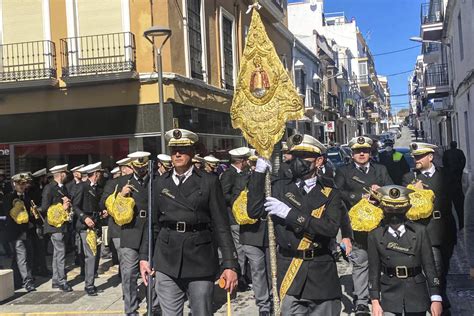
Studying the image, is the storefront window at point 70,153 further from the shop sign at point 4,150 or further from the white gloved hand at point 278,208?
the white gloved hand at point 278,208

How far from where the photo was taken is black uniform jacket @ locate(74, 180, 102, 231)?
820 cm

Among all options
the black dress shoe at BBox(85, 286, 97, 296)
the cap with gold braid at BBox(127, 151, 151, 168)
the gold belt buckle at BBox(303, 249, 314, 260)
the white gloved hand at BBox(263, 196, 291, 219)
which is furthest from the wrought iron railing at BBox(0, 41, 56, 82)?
the gold belt buckle at BBox(303, 249, 314, 260)

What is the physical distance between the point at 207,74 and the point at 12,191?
30.5 feet

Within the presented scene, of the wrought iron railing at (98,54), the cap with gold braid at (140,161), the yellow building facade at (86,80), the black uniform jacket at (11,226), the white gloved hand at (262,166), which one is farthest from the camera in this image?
Answer: the yellow building facade at (86,80)

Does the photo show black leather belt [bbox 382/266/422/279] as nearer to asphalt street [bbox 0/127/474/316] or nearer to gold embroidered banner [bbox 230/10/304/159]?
gold embroidered banner [bbox 230/10/304/159]

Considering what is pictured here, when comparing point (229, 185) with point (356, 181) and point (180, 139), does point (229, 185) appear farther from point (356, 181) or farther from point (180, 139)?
point (180, 139)

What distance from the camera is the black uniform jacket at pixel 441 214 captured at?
567cm

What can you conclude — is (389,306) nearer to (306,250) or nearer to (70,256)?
(306,250)

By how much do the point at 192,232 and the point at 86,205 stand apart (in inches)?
174

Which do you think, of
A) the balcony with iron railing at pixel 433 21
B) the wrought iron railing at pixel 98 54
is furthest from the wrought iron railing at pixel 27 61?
the balcony with iron railing at pixel 433 21

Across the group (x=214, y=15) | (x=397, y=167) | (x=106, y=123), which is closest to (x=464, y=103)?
(x=214, y=15)

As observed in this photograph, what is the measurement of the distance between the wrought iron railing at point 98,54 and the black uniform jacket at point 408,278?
10745 mm

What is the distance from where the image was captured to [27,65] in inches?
575

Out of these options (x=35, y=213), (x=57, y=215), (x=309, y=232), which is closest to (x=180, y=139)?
(x=309, y=232)
